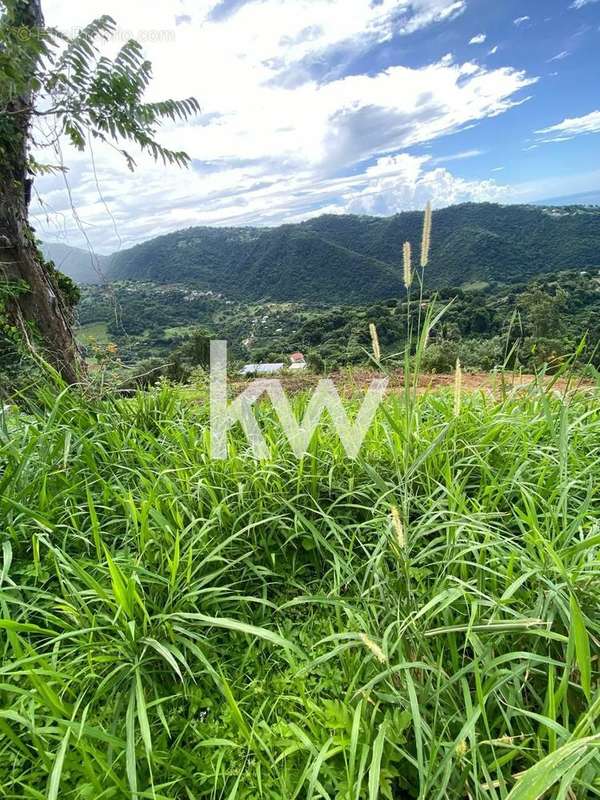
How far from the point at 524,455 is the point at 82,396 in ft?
7.02

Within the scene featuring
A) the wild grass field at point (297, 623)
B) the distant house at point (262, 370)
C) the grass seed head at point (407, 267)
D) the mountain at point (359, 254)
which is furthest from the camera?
the mountain at point (359, 254)

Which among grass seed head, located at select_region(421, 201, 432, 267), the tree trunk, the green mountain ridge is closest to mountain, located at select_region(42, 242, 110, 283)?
A: the tree trunk

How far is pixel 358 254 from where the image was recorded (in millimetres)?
22578

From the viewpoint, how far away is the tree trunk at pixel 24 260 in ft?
10.2

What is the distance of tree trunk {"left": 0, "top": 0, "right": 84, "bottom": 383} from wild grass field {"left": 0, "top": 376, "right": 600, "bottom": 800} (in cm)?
160

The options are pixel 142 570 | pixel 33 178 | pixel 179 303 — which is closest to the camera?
pixel 142 570

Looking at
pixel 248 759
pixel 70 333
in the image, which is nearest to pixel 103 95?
pixel 70 333

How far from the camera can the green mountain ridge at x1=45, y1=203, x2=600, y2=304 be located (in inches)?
760

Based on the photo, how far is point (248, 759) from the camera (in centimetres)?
103

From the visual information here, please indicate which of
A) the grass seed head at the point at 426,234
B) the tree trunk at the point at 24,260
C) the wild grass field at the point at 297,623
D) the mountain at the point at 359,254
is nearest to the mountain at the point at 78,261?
the tree trunk at the point at 24,260

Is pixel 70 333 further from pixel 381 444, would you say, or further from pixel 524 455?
pixel 524 455

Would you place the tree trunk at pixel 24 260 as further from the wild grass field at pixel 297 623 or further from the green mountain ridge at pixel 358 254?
the green mountain ridge at pixel 358 254

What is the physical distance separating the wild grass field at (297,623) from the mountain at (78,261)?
204cm

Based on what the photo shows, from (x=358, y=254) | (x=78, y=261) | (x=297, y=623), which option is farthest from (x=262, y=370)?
(x=358, y=254)
